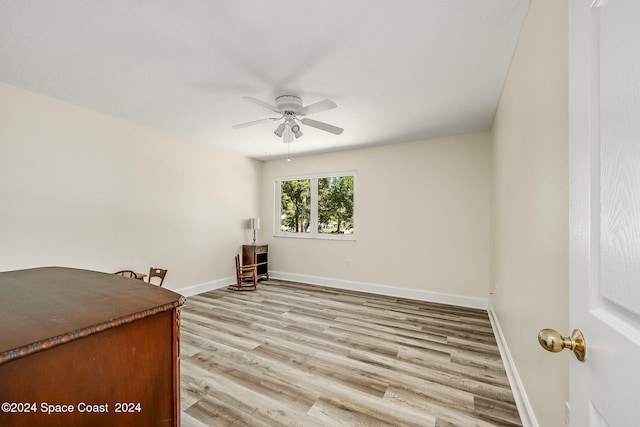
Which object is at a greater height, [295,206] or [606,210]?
[295,206]

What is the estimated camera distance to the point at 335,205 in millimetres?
4875

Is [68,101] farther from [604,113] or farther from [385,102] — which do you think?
[604,113]

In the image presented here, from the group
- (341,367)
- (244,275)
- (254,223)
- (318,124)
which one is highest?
(318,124)

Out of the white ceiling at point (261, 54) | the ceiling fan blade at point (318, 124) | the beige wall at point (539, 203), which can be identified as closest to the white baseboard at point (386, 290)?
the beige wall at point (539, 203)

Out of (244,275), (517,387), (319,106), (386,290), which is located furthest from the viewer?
(244,275)

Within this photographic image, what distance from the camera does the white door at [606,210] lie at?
47 cm

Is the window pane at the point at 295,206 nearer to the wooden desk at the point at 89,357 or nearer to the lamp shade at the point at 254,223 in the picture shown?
the lamp shade at the point at 254,223

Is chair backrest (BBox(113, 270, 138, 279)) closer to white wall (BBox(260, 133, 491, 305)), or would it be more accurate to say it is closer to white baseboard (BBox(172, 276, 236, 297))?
white baseboard (BBox(172, 276, 236, 297))

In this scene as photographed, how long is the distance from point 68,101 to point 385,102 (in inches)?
132

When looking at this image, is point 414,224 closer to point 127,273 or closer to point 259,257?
point 259,257

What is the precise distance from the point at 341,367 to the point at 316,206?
322 centimetres

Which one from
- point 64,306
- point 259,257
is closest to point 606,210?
point 64,306

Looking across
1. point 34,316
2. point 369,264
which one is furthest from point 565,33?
point 369,264

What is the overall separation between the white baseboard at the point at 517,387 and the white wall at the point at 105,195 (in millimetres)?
4037
